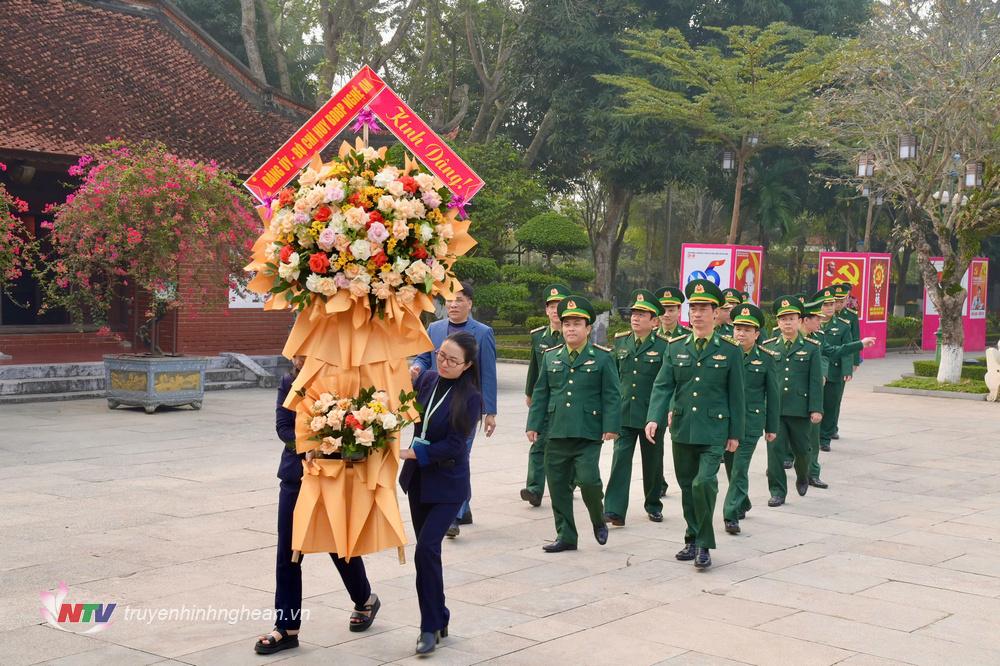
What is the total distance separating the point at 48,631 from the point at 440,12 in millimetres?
28004

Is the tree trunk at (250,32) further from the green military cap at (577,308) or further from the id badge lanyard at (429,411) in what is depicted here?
the id badge lanyard at (429,411)

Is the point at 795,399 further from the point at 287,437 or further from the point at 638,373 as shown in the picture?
the point at 287,437

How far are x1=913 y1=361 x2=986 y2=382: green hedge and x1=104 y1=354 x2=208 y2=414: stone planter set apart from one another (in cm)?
1300

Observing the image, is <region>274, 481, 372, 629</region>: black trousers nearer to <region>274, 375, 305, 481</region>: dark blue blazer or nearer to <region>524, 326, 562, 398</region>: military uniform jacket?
<region>274, 375, 305, 481</region>: dark blue blazer

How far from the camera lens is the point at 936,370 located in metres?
20.5

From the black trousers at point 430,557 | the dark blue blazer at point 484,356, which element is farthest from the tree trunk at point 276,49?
the black trousers at point 430,557

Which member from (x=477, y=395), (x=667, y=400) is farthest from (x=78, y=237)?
(x=477, y=395)

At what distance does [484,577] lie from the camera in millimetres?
6594

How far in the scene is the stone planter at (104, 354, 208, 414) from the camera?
1402 centimetres

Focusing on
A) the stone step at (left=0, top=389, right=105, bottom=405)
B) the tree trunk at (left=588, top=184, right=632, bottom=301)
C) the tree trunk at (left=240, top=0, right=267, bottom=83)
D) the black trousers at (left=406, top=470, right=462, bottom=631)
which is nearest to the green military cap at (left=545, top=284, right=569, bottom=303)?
the black trousers at (left=406, top=470, right=462, bottom=631)

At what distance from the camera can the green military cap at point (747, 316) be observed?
8.50 metres

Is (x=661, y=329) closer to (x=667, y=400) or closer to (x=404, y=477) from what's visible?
(x=667, y=400)

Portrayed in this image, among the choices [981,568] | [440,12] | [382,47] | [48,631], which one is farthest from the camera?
[440,12]

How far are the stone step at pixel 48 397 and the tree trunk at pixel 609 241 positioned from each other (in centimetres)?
1967
